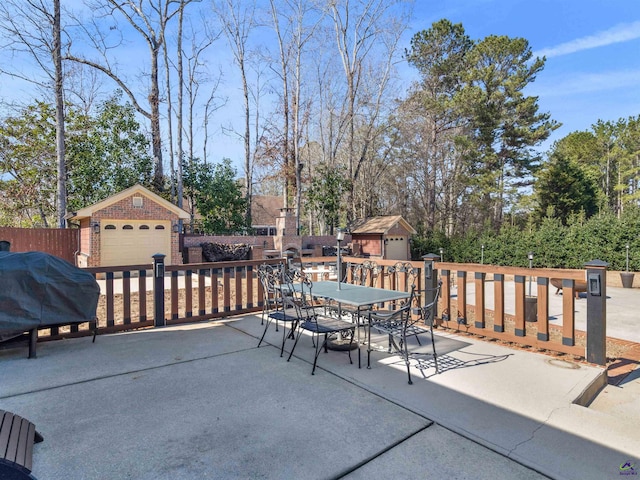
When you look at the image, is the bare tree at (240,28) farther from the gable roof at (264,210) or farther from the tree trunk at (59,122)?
the gable roof at (264,210)

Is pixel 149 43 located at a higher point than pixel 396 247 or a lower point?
higher

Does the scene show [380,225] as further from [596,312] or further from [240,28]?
[596,312]

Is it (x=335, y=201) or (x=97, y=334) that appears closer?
(x=97, y=334)

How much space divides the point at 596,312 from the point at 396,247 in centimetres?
1487

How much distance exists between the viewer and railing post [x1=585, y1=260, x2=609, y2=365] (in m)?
3.17

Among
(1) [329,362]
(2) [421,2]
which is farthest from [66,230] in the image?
(2) [421,2]

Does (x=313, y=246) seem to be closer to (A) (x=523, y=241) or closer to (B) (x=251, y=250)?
(B) (x=251, y=250)

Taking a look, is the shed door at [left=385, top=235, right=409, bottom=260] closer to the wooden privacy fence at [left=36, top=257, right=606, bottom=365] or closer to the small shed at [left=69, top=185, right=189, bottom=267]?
the small shed at [left=69, top=185, right=189, bottom=267]

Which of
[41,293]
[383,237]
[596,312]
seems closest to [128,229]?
[41,293]

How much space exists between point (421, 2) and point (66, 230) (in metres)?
19.3

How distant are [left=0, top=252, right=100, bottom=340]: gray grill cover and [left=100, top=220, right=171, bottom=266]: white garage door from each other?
9.82m

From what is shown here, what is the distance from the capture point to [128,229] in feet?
43.3

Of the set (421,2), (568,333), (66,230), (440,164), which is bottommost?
(568,333)

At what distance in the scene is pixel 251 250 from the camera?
51.0 ft
